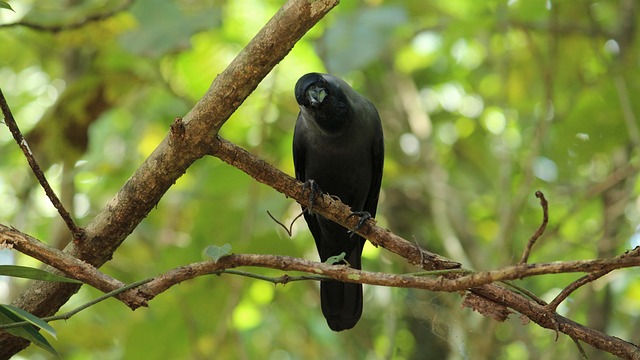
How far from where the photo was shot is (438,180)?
5477 mm

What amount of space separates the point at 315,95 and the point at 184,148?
5.19 ft

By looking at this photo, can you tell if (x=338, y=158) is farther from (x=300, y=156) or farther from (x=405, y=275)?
(x=405, y=275)

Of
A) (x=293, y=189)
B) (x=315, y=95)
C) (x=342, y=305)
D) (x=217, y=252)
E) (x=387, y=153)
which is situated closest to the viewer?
(x=217, y=252)

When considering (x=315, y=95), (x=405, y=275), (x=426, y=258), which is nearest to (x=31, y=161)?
(x=405, y=275)

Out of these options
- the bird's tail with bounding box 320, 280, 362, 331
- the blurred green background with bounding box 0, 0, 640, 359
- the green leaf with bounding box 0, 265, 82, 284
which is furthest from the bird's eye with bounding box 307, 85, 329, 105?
the green leaf with bounding box 0, 265, 82, 284

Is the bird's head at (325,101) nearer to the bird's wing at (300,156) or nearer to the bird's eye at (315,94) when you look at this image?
the bird's eye at (315,94)

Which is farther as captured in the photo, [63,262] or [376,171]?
[376,171]

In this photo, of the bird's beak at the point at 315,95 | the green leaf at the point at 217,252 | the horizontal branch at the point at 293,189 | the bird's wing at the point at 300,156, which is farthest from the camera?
the bird's wing at the point at 300,156

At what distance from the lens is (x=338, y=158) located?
437cm


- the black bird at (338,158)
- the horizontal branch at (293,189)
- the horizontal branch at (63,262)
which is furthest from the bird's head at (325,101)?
the horizontal branch at (63,262)

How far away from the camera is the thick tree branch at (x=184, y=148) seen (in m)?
2.35

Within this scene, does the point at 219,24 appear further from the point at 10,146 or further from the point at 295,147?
the point at 10,146

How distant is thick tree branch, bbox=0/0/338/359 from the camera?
2.35 m

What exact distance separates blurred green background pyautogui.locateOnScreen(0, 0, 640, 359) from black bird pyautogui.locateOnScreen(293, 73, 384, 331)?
242 millimetres
